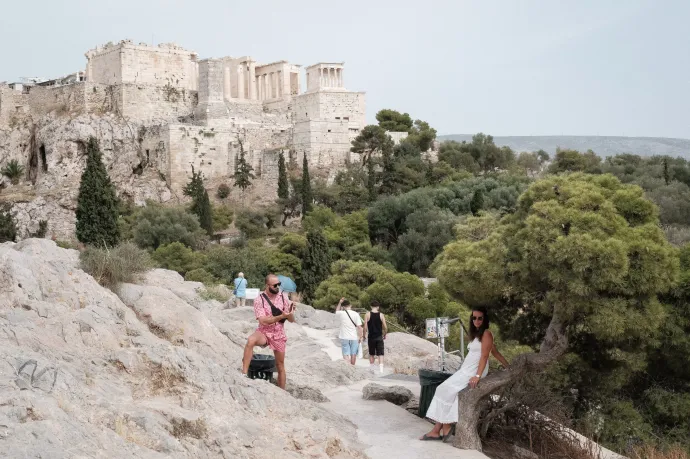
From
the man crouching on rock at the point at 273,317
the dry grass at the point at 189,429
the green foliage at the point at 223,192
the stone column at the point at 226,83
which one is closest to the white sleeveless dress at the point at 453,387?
the man crouching on rock at the point at 273,317

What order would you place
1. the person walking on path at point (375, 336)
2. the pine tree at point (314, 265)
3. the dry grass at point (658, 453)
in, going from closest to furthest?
the dry grass at point (658, 453), the person walking on path at point (375, 336), the pine tree at point (314, 265)

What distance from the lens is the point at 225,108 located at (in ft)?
148

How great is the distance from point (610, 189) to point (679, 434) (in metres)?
2.94

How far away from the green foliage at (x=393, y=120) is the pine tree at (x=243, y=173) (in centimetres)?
908

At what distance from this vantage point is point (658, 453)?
8266 millimetres

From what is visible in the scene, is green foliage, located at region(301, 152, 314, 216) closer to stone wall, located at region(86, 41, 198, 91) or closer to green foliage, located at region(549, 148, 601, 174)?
stone wall, located at region(86, 41, 198, 91)

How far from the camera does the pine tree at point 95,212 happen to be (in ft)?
86.7

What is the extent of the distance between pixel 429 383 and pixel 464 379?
26.4 inches

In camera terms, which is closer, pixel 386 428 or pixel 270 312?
pixel 386 428

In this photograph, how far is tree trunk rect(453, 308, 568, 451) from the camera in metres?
6.91

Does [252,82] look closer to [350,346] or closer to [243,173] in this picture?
[243,173]

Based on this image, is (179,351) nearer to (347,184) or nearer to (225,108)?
(347,184)

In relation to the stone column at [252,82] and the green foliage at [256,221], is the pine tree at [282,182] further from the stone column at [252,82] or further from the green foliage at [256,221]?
the stone column at [252,82]

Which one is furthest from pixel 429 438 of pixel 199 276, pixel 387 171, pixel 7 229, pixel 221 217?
pixel 387 171
